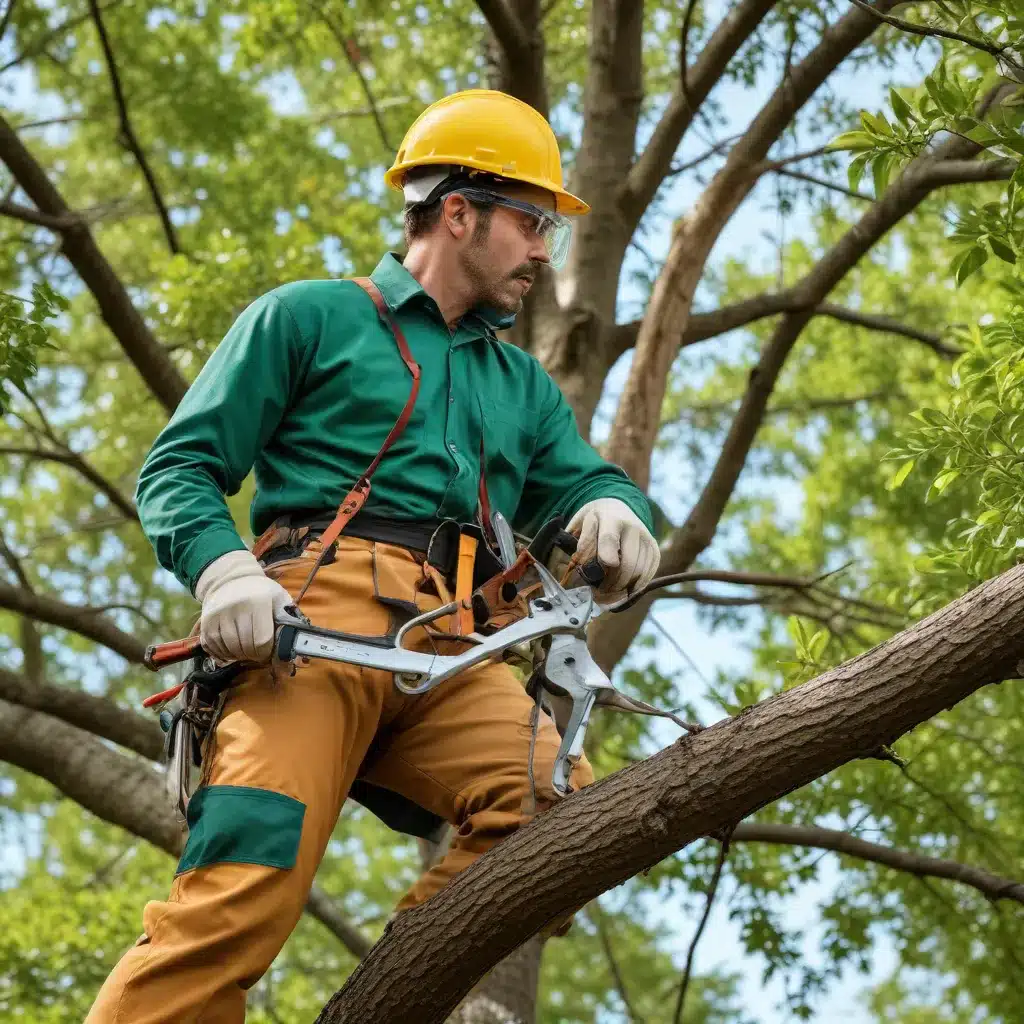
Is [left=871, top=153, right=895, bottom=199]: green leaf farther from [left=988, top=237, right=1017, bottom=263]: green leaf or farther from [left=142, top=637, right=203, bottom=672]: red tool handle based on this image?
[left=142, top=637, right=203, bottom=672]: red tool handle

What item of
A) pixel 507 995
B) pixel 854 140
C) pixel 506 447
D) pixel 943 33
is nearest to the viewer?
pixel 943 33

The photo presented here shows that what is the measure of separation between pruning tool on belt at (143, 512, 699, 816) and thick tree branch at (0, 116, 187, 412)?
2.98 m

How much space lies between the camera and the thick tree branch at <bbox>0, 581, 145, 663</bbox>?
19.4ft

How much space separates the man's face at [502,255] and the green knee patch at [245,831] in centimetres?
136

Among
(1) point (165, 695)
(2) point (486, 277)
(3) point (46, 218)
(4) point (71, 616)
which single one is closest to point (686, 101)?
(3) point (46, 218)

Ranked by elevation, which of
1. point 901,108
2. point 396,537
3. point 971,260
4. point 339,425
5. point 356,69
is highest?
point 356,69

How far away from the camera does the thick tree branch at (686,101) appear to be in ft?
19.4

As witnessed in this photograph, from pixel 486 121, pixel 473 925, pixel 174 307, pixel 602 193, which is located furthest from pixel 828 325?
pixel 473 925

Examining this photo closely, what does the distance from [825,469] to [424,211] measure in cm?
1056

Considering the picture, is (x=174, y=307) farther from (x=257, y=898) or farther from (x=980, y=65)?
(x=257, y=898)

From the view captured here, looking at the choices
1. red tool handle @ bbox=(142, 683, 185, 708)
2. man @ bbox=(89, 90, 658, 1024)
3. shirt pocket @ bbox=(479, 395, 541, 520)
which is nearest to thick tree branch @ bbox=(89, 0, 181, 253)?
man @ bbox=(89, 90, 658, 1024)

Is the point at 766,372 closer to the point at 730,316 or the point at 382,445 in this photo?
the point at 730,316

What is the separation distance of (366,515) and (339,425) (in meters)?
0.22

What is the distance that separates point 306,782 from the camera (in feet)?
9.35
